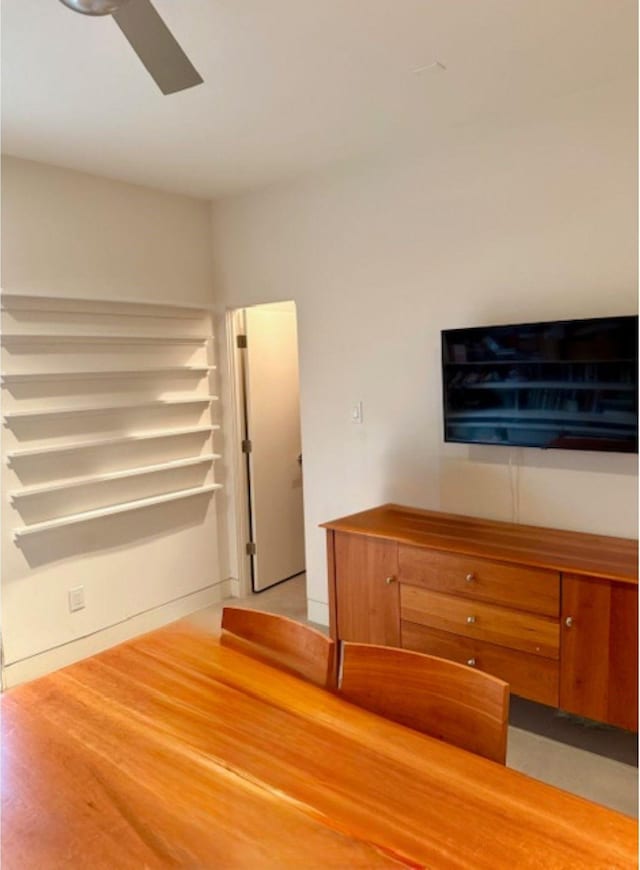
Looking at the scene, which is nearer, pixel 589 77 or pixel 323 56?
pixel 323 56

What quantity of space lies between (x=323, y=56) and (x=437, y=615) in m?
2.23

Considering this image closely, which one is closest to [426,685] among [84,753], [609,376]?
[84,753]

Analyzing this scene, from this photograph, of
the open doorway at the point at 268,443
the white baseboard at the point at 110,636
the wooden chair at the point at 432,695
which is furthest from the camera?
the open doorway at the point at 268,443

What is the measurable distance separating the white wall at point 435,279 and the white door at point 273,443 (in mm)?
422

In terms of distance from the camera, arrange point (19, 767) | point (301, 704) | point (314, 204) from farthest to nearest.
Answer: point (314, 204), point (301, 704), point (19, 767)

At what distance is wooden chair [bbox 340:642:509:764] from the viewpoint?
51.0 inches

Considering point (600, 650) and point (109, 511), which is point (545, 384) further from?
point (109, 511)

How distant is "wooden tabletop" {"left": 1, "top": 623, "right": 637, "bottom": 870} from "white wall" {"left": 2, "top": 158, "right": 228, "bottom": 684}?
6.56ft

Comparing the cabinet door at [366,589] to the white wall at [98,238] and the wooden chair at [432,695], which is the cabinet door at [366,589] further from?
the white wall at [98,238]

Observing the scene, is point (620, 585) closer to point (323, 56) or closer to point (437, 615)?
point (437, 615)

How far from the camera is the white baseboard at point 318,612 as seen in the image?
12.5ft

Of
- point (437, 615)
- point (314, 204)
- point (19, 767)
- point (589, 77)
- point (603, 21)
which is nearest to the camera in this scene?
point (19, 767)

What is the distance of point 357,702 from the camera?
58.0 inches

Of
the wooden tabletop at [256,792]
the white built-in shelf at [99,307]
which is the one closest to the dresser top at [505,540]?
the wooden tabletop at [256,792]
